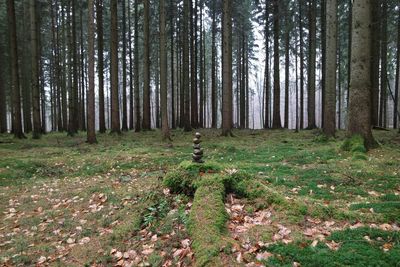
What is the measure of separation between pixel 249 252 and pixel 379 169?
5.25 meters

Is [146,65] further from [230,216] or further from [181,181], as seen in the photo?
[230,216]

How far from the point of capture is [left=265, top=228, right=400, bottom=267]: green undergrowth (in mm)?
3375

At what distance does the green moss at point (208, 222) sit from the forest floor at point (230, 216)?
11 cm

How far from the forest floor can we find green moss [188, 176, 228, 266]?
11 centimetres

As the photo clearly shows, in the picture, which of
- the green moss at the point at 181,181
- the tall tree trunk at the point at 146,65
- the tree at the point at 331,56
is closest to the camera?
the green moss at the point at 181,181

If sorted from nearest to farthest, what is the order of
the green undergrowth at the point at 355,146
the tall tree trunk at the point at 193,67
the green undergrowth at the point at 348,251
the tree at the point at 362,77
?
the green undergrowth at the point at 348,251
the green undergrowth at the point at 355,146
the tree at the point at 362,77
the tall tree trunk at the point at 193,67

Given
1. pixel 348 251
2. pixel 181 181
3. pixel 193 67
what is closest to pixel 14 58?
pixel 193 67

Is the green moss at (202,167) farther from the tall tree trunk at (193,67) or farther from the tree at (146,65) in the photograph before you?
the tall tree trunk at (193,67)

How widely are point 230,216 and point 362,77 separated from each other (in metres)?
6.97

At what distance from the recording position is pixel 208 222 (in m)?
4.39

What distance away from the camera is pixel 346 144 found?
31.4 feet

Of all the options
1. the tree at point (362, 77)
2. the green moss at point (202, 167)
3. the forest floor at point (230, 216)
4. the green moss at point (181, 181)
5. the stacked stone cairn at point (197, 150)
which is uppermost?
the tree at point (362, 77)

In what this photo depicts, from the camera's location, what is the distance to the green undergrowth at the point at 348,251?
3375 mm

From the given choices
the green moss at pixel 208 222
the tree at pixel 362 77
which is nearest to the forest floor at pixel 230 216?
the green moss at pixel 208 222
